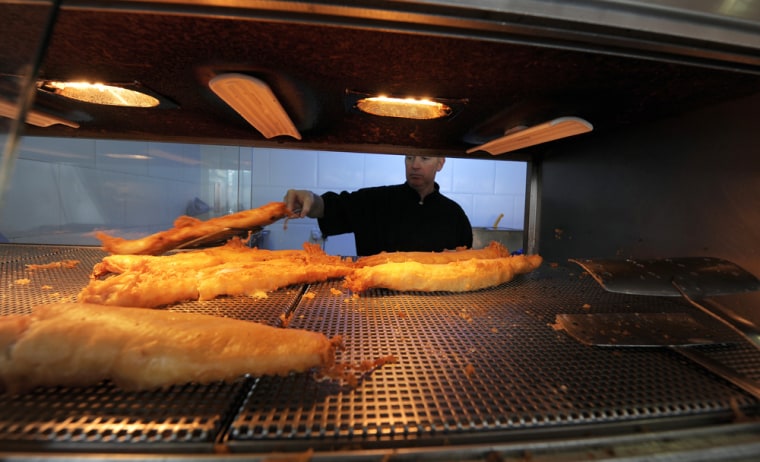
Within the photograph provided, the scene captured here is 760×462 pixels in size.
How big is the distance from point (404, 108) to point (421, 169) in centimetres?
143

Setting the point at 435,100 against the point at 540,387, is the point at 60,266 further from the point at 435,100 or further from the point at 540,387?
the point at 540,387

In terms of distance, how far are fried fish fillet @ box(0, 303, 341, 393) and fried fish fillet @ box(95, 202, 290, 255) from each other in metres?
0.78

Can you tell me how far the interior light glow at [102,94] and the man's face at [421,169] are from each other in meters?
1.81

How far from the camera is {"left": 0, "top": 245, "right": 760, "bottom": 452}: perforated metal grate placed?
0.48 meters

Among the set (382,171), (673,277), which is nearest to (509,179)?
(382,171)

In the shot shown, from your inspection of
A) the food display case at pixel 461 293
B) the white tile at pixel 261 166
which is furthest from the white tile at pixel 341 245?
the food display case at pixel 461 293

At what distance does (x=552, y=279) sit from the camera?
149 centimetres

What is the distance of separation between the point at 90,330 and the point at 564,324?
1134mm

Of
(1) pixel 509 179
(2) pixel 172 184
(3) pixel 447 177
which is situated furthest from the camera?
(1) pixel 509 179

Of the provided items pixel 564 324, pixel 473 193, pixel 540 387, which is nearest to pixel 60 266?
pixel 540 387

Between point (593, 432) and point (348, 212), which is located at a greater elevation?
point (348, 212)

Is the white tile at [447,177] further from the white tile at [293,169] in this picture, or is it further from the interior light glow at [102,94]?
the interior light glow at [102,94]

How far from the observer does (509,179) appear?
15.3 ft

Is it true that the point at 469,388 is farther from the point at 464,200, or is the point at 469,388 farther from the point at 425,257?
the point at 464,200
